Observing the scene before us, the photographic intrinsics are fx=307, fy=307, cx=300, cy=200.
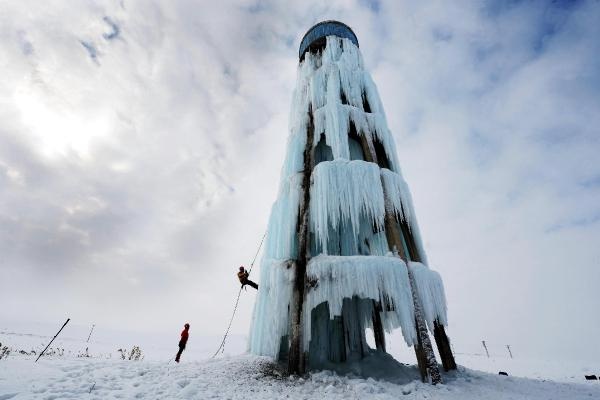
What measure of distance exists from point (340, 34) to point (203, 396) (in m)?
17.4

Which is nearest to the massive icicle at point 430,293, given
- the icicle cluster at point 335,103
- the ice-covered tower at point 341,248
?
the ice-covered tower at point 341,248

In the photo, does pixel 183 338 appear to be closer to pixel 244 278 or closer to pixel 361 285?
pixel 244 278

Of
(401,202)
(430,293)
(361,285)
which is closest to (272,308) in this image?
(361,285)

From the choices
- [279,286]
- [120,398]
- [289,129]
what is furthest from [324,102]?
[120,398]

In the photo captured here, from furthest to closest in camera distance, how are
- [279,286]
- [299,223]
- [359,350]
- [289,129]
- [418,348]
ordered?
[289,129] → [299,223] → [359,350] → [279,286] → [418,348]

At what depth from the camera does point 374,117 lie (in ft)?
42.3

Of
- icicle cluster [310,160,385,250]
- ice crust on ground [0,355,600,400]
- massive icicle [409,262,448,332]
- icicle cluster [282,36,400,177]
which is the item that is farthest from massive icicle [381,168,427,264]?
ice crust on ground [0,355,600,400]

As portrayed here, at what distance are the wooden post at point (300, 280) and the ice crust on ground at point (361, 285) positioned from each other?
229 mm

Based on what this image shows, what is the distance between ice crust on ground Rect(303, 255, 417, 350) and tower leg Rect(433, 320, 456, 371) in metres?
1.82

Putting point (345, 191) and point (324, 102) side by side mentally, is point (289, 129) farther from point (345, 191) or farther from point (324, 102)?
point (345, 191)

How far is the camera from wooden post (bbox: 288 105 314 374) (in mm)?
8023

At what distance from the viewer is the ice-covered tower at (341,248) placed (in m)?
8.32

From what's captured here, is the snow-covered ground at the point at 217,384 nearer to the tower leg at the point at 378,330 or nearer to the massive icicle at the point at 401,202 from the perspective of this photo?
the tower leg at the point at 378,330

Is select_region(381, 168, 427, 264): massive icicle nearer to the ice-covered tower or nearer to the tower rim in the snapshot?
the ice-covered tower
